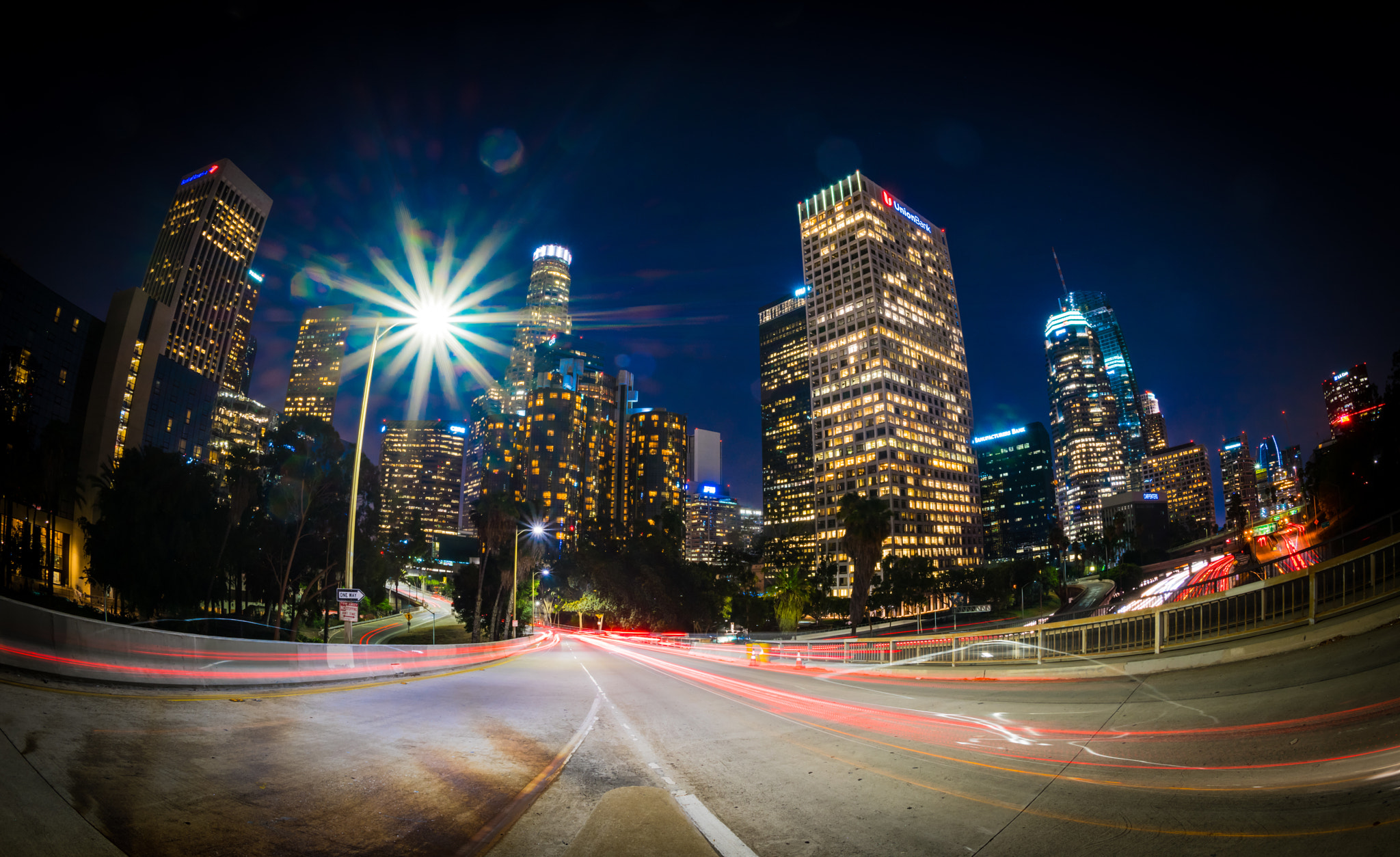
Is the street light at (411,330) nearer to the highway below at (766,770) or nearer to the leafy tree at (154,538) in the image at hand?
the highway below at (766,770)

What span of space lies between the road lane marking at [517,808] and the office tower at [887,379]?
15539 cm

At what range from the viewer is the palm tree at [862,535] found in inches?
2886

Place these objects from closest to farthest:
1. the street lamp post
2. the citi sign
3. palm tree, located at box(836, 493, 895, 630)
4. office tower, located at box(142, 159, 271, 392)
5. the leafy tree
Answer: the street lamp post
the leafy tree
palm tree, located at box(836, 493, 895, 630)
office tower, located at box(142, 159, 271, 392)
the citi sign

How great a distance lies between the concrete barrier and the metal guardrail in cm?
2179

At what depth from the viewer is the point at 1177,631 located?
55.6 ft

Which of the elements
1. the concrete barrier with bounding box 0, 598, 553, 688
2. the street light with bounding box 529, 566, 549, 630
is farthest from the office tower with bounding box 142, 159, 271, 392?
the concrete barrier with bounding box 0, 598, 553, 688

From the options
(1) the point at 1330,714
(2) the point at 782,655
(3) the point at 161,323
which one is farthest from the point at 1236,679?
(3) the point at 161,323

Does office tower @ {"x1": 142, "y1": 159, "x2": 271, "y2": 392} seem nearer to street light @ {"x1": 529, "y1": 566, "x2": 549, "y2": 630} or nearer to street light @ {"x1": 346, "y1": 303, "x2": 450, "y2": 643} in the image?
street light @ {"x1": 529, "y1": 566, "x2": 549, "y2": 630}

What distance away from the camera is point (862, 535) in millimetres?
73438

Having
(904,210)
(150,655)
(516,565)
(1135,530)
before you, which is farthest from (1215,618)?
(904,210)

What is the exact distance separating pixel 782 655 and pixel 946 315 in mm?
173890

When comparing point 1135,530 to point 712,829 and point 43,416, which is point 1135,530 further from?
point 43,416

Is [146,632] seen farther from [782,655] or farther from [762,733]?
[782,655]

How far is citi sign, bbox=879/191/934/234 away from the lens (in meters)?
188
